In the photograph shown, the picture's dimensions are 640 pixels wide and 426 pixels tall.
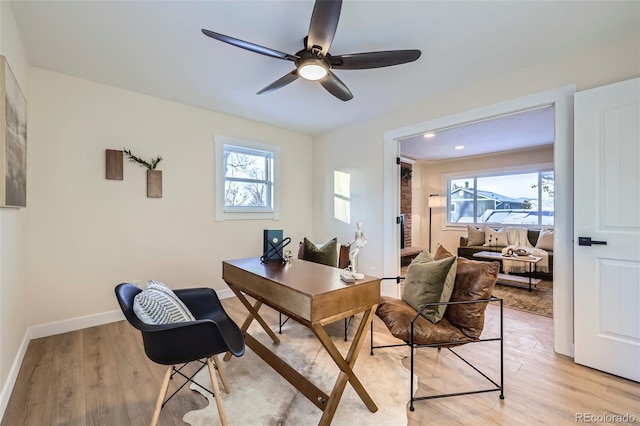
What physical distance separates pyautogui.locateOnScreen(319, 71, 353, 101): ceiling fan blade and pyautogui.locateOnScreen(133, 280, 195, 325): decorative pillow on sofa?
1.82 meters

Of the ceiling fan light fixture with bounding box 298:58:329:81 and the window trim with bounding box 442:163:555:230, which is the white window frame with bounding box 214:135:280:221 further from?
the window trim with bounding box 442:163:555:230

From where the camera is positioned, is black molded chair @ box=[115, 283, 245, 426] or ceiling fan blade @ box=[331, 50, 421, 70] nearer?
black molded chair @ box=[115, 283, 245, 426]

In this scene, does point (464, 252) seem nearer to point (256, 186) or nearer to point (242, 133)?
point (256, 186)

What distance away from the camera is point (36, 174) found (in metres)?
2.58

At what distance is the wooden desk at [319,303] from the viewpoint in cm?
142

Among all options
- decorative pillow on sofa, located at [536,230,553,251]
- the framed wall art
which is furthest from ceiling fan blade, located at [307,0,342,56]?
decorative pillow on sofa, located at [536,230,553,251]

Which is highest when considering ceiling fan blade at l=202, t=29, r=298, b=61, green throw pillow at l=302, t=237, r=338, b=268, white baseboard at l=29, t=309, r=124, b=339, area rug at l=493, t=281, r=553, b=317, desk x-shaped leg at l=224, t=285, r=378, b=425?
ceiling fan blade at l=202, t=29, r=298, b=61

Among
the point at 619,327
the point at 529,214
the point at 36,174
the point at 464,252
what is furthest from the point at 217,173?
the point at 529,214

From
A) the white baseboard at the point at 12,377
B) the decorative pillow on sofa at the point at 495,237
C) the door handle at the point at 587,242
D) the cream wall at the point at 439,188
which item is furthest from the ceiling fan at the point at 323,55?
the cream wall at the point at 439,188

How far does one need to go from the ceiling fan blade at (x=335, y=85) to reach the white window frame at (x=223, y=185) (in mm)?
2018

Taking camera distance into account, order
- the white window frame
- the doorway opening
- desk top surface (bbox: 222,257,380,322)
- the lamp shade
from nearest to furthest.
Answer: desk top surface (bbox: 222,257,380,322) < the white window frame < the doorway opening < the lamp shade

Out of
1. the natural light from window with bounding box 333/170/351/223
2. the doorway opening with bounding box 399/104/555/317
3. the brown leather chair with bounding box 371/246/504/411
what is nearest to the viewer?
the brown leather chair with bounding box 371/246/504/411

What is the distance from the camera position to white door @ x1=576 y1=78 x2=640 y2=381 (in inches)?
76.2

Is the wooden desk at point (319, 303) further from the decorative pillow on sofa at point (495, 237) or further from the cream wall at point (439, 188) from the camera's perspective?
the cream wall at point (439, 188)
